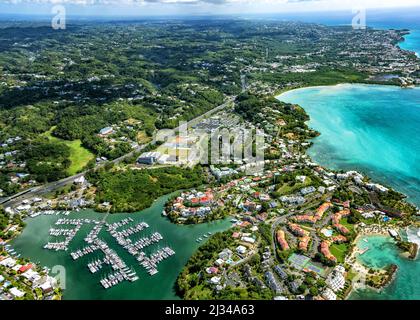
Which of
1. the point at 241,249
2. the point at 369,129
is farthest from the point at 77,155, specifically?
the point at 369,129

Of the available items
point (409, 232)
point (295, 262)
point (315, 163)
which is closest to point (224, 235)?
point (295, 262)

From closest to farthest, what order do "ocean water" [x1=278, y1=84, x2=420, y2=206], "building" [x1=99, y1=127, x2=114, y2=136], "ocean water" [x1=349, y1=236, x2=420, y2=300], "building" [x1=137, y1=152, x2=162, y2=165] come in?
"ocean water" [x1=349, y1=236, x2=420, y2=300]
"ocean water" [x1=278, y1=84, x2=420, y2=206]
"building" [x1=137, y1=152, x2=162, y2=165]
"building" [x1=99, y1=127, x2=114, y2=136]

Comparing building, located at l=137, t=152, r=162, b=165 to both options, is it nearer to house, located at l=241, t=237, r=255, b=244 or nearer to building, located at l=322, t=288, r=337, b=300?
house, located at l=241, t=237, r=255, b=244

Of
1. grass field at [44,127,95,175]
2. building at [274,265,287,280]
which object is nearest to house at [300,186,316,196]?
building at [274,265,287,280]

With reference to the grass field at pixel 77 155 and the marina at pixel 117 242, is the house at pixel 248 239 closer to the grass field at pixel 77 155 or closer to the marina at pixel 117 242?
the marina at pixel 117 242

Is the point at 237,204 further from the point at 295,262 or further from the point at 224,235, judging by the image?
the point at 295,262

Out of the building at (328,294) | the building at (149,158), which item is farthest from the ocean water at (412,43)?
the building at (328,294)
